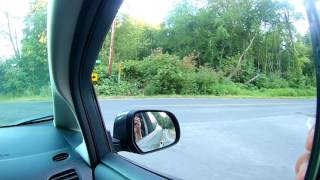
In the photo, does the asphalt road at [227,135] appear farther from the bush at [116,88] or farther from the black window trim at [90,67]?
the black window trim at [90,67]

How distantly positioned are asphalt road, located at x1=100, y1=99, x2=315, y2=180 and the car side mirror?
0.50ft

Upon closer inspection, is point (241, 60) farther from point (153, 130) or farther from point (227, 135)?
point (153, 130)

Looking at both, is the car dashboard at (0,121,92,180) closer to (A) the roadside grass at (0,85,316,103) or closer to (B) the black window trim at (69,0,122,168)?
(B) the black window trim at (69,0,122,168)

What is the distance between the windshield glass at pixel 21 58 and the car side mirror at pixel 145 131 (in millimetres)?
621

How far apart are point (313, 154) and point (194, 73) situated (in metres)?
1.05

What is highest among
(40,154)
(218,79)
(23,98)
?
(218,79)

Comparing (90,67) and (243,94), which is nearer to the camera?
(243,94)

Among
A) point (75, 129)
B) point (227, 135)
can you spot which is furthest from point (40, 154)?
point (227, 135)

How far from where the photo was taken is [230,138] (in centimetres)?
196

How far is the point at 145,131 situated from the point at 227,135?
0.44m

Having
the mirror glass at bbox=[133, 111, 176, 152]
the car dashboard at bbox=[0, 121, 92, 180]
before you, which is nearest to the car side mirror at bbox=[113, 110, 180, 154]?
the mirror glass at bbox=[133, 111, 176, 152]

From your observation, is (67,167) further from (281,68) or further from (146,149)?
(281,68)

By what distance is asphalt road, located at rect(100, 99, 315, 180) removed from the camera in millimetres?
1426

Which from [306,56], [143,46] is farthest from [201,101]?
[306,56]
